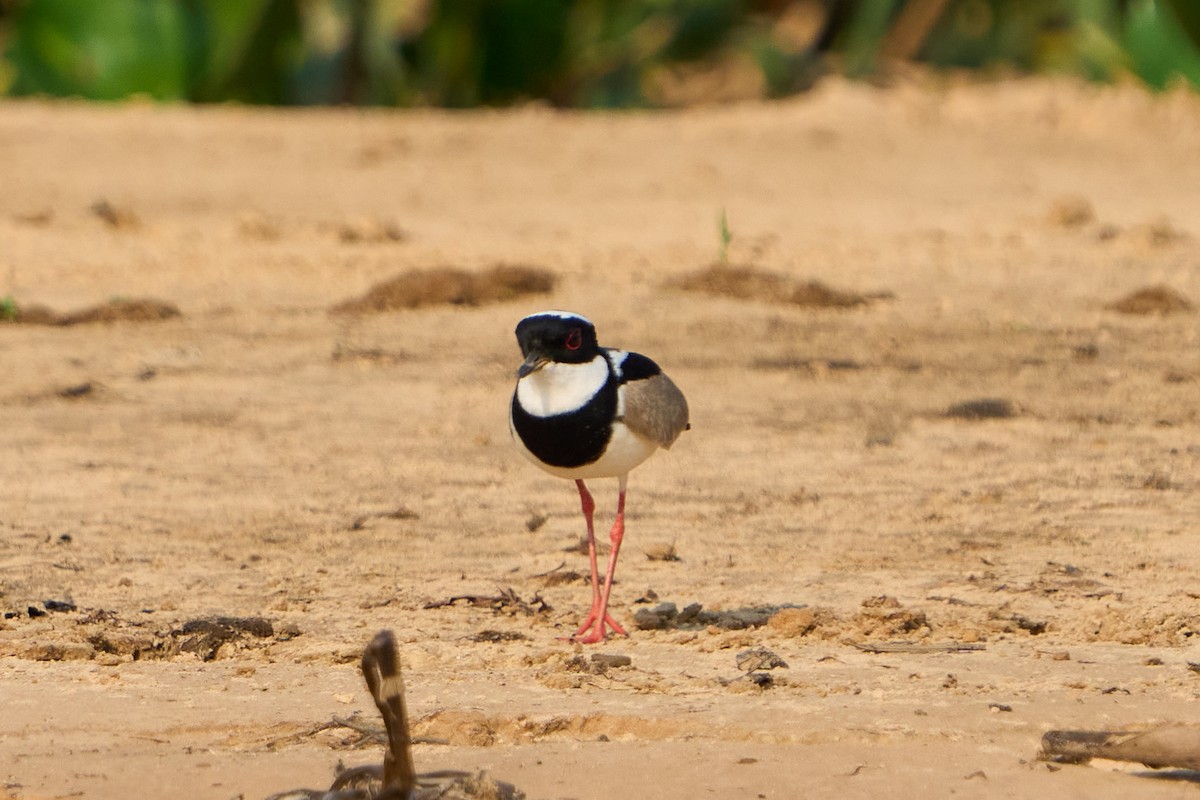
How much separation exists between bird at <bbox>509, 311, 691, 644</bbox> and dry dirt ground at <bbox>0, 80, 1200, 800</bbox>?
1.46 ft

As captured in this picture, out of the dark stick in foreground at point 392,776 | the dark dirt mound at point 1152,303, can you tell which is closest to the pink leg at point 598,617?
the dark stick in foreground at point 392,776

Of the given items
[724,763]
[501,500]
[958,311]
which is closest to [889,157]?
[958,311]

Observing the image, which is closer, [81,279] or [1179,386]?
[1179,386]

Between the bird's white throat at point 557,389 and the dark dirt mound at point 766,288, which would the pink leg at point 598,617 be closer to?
the bird's white throat at point 557,389

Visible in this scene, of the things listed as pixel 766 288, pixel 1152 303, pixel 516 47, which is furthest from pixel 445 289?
pixel 516 47

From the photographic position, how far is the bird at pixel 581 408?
14.4ft

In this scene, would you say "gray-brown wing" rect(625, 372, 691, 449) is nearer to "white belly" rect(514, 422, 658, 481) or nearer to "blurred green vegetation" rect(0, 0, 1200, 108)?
"white belly" rect(514, 422, 658, 481)

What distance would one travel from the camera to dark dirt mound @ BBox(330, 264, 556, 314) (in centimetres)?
785

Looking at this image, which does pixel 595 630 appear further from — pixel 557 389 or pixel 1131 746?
pixel 1131 746

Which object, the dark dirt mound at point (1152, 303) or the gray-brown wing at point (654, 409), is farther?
the dark dirt mound at point (1152, 303)

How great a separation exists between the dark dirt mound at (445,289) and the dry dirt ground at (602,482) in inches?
2.4

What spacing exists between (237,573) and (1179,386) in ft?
12.0

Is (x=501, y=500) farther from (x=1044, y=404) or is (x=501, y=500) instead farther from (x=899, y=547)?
(x=1044, y=404)

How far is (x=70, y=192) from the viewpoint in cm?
1007
